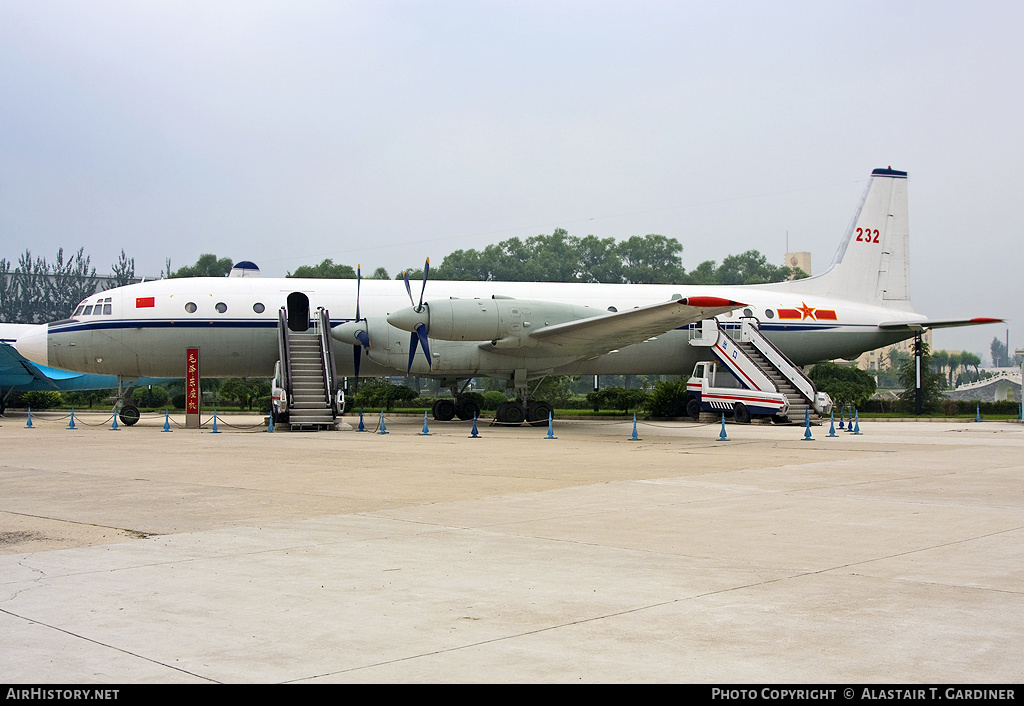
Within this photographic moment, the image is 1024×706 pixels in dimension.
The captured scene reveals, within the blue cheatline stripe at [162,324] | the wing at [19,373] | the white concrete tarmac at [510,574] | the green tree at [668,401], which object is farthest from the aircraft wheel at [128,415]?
the green tree at [668,401]

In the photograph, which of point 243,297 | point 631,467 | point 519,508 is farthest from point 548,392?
point 519,508

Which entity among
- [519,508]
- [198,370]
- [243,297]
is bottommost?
[519,508]

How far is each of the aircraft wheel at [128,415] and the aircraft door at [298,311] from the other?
5798 millimetres

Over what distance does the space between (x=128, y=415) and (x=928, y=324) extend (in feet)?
88.4

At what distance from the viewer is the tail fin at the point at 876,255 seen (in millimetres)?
33094

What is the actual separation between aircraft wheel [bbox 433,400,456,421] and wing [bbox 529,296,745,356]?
5.59 meters

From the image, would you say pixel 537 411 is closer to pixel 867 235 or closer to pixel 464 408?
pixel 464 408

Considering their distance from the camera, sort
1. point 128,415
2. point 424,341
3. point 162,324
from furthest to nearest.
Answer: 1. point 128,415
2. point 162,324
3. point 424,341

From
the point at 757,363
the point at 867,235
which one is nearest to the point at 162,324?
the point at 757,363

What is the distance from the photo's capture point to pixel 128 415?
91.8 feet

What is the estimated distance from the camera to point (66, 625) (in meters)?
5.00

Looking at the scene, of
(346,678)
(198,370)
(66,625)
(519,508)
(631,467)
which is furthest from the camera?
(198,370)
